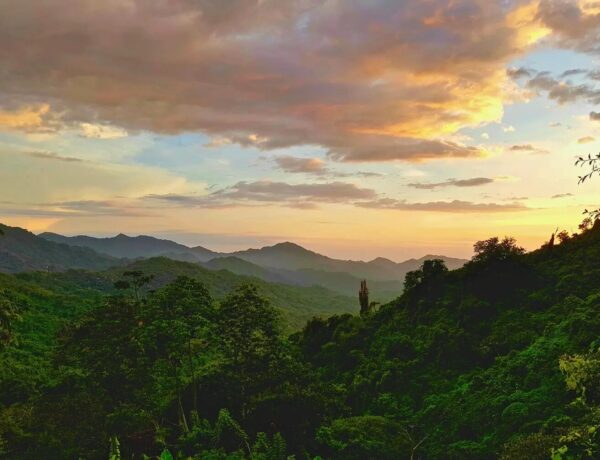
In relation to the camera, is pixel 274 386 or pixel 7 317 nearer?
pixel 7 317

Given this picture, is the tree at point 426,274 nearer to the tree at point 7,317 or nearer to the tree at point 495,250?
the tree at point 495,250

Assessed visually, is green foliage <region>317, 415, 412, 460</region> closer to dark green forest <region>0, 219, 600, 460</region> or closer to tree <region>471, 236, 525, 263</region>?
dark green forest <region>0, 219, 600, 460</region>

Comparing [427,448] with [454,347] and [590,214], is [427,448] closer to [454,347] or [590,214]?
[454,347]

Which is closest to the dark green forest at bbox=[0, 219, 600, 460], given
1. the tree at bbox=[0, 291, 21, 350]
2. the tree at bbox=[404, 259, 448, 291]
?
the tree at bbox=[0, 291, 21, 350]

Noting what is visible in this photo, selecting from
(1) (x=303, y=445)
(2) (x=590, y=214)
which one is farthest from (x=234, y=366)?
(2) (x=590, y=214)

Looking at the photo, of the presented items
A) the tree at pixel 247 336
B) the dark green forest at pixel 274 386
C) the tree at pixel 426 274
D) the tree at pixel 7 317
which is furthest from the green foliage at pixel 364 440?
the tree at pixel 426 274

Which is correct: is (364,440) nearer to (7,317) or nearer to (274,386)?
(274,386)

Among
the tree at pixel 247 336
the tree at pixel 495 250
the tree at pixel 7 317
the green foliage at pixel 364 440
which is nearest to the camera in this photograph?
the tree at pixel 7 317

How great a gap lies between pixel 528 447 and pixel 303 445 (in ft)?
40.9

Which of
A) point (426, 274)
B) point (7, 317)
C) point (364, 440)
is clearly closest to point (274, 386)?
point (364, 440)

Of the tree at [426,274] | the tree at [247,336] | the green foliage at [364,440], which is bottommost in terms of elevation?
the green foliage at [364,440]

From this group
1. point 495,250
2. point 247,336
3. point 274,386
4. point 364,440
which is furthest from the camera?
point 495,250

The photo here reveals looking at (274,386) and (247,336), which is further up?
(247,336)

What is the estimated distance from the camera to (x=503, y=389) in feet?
87.5
